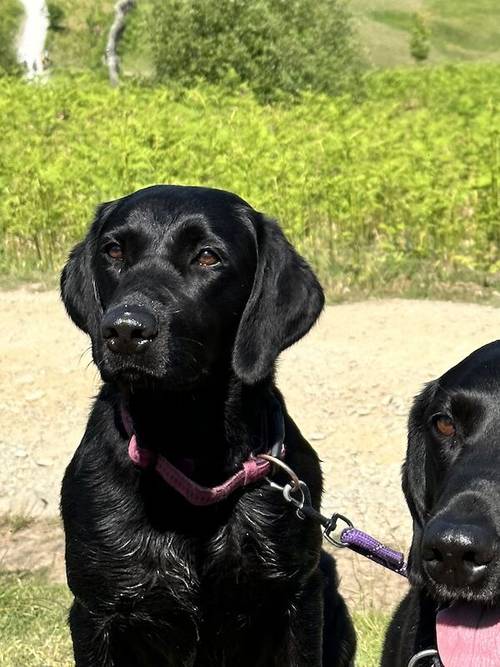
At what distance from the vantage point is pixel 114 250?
391 centimetres

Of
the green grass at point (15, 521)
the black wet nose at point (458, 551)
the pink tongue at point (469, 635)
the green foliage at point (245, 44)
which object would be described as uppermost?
the black wet nose at point (458, 551)

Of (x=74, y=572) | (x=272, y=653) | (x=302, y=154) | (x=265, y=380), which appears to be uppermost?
(x=265, y=380)

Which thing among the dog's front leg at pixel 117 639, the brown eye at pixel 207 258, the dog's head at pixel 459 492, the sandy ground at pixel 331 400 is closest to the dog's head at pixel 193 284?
the brown eye at pixel 207 258

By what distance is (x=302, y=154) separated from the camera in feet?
43.7

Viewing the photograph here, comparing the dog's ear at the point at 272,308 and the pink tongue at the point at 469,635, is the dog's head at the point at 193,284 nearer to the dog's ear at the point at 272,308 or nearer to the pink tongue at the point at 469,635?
the dog's ear at the point at 272,308

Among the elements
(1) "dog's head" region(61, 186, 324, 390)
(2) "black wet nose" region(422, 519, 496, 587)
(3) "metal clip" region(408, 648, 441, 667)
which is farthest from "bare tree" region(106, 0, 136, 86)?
(2) "black wet nose" region(422, 519, 496, 587)

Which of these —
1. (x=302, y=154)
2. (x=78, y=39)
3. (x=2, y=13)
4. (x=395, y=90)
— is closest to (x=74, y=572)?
(x=302, y=154)

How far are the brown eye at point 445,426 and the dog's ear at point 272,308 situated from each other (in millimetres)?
706

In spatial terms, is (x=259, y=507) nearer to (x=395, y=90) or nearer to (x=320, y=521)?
(x=320, y=521)

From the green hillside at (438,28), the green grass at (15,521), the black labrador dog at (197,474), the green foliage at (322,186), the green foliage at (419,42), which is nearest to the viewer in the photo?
the black labrador dog at (197,474)

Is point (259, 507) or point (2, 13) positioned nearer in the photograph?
point (259, 507)

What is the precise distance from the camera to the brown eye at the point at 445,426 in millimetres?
3205

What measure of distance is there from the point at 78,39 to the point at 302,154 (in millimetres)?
37679

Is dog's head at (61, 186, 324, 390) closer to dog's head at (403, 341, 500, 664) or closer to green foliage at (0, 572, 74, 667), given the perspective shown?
dog's head at (403, 341, 500, 664)
